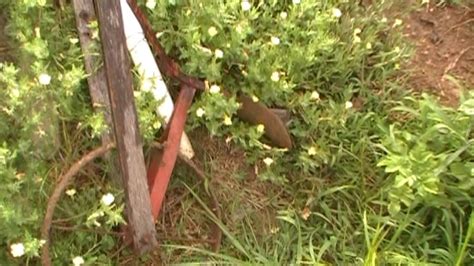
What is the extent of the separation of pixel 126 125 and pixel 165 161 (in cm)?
30

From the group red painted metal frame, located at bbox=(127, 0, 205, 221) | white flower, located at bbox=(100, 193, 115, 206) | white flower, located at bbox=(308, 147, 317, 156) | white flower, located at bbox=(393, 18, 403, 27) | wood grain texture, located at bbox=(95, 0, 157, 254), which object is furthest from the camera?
white flower, located at bbox=(393, 18, 403, 27)

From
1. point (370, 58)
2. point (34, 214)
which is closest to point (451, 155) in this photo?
point (370, 58)

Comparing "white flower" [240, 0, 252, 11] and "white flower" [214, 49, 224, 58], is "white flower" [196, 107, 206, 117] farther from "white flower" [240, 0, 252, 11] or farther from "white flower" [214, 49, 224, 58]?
"white flower" [240, 0, 252, 11]

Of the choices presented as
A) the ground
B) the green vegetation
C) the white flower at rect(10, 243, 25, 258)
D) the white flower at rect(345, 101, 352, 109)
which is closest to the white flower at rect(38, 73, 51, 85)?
the green vegetation

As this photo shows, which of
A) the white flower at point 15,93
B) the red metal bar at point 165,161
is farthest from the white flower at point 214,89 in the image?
the white flower at point 15,93

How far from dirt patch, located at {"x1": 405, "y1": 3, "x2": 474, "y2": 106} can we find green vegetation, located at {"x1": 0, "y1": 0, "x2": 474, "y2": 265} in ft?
0.36

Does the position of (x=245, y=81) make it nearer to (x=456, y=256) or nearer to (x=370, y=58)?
(x=370, y=58)

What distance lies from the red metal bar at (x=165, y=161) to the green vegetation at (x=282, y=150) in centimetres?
7

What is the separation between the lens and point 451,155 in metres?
3.05

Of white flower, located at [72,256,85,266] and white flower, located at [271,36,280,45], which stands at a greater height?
white flower, located at [271,36,280,45]

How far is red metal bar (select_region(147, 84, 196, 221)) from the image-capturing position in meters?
2.99

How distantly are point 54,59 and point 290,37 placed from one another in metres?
0.86

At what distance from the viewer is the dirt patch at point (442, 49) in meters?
3.44

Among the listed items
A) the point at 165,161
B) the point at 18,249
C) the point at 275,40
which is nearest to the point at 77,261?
the point at 18,249
